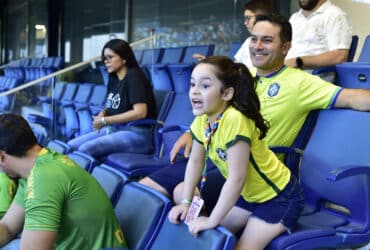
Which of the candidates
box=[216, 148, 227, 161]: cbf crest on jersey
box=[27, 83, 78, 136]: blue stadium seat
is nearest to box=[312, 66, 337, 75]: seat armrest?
box=[216, 148, 227, 161]: cbf crest on jersey

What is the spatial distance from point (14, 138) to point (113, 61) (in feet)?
6.29

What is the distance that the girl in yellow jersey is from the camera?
5.26ft

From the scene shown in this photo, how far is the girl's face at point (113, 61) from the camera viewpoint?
3527 millimetres

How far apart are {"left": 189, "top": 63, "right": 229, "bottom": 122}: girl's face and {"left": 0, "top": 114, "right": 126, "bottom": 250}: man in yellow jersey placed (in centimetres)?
47

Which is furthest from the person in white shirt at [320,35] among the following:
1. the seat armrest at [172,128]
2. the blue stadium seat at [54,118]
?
the blue stadium seat at [54,118]

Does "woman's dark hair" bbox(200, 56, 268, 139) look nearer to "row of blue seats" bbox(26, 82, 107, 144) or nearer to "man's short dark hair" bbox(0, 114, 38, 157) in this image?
"man's short dark hair" bbox(0, 114, 38, 157)

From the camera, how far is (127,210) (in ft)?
6.29

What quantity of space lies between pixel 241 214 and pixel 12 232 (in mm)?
860

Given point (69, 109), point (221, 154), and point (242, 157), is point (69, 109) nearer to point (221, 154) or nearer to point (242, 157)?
point (221, 154)

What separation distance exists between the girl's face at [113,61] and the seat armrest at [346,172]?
217cm

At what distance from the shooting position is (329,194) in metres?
1.98

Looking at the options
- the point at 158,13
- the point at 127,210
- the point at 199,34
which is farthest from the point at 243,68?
the point at 158,13

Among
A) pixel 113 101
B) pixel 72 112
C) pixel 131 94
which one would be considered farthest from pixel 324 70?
pixel 72 112

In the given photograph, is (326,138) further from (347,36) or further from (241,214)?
(347,36)
